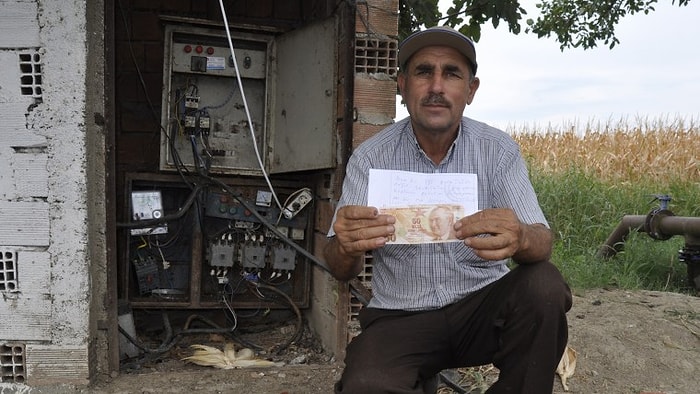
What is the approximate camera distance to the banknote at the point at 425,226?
2217 mm

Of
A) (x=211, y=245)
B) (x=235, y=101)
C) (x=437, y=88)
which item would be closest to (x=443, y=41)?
(x=437, y=88)

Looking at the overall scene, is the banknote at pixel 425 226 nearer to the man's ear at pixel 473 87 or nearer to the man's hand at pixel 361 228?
the man's hand at pixel 361 228

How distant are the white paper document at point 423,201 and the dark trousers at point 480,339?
1.16 feet

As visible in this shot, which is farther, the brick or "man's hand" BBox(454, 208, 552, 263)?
the brick

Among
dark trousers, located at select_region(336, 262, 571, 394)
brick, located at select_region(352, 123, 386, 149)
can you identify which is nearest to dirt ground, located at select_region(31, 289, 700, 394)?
dark trousers, located at select_region(336, 262, 571, 394)

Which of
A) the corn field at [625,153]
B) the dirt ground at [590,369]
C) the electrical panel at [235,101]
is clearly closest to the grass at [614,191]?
the corn field at [625,153]

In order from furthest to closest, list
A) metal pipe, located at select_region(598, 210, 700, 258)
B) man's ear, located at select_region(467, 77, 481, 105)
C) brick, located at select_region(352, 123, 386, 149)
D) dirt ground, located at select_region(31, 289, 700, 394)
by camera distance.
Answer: metal pipe, located at select_region(598, 210, 700, 258)
brick, located at select_region(352, 123, 386, 149)
dirt ground, located at select_region(31, 289, 700, 394)
man's ear, located at select_region(467, 77, 481, 105)

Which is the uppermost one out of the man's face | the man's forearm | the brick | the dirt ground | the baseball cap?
the baseball cap

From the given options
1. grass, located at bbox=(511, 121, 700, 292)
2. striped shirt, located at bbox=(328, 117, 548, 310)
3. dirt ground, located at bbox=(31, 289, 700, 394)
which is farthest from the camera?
grass, located at bbox=(511, 121, 700, 292)

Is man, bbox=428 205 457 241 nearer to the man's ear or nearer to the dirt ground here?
the man's ear

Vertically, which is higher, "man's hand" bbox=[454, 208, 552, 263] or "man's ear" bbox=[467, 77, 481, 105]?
"man's ear" bbox=[467, 77, 481, 105]

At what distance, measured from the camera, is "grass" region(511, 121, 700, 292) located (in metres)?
6.02

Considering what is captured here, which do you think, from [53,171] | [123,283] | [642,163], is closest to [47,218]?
[53,171]

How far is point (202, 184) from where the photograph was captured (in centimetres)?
438
